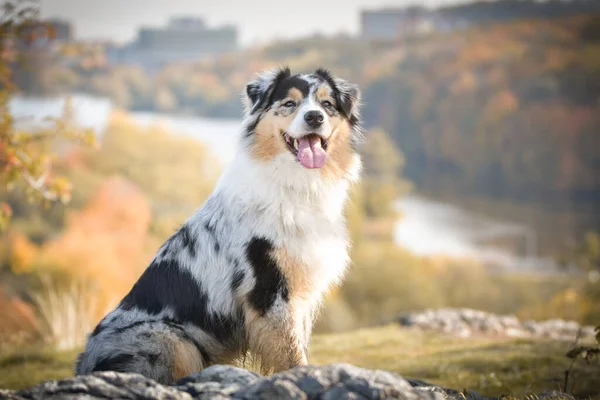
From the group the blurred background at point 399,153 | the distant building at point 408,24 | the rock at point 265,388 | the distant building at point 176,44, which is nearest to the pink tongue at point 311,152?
the rock at point 265,388

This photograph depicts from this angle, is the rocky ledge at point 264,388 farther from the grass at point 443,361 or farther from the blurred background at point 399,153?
the blurred background at point 399,153

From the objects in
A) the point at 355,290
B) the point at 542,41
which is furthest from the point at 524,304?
the point at 542,41

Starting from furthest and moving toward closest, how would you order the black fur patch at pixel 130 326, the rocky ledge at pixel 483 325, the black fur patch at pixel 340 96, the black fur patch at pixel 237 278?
the rocky ledge at pixel 483 325, the black fur patch at pixel 340 96, the black fur patch at pixel 237 278, the black fur patch at pixel 130 326

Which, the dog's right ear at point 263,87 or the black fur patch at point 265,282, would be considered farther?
the dog's right ear at point 263,87

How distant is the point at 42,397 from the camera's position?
10.6ft

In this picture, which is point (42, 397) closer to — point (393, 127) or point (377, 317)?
point (377, 317)

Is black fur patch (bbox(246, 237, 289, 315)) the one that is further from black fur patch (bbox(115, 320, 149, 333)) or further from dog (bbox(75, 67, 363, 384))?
black fur patch (bbox(115, 320, 149, 333))

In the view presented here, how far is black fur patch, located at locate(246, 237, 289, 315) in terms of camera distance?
420 cm

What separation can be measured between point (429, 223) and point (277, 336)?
30.3m

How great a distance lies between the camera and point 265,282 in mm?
4203

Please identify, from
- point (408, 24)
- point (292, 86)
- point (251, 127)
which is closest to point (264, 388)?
point (251, 127)

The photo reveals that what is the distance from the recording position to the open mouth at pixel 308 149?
4.54 m

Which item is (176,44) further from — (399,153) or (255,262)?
(255,262)

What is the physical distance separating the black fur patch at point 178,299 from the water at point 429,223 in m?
24.0
